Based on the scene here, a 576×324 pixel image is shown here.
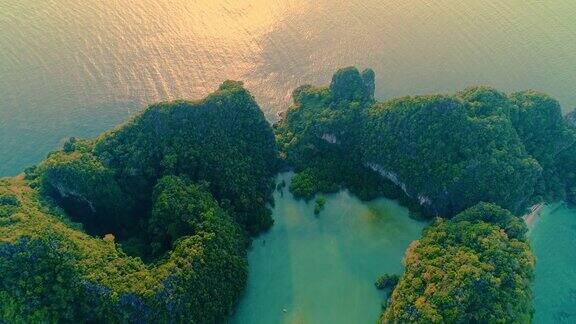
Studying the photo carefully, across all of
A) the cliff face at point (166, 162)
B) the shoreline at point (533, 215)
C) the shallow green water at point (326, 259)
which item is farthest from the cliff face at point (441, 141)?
the cliff face at point (166, 162)

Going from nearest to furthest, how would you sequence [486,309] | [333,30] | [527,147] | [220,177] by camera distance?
[486,309]
[220,177]
[527,147]
[333,30]

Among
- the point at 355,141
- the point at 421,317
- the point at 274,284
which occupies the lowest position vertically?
the point at 274,284

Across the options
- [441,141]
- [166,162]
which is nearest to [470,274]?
[441,141]

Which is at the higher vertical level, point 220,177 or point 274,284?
point 220,177

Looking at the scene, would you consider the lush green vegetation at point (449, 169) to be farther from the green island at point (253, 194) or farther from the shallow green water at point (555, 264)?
the shallow green water at point (555, 264)

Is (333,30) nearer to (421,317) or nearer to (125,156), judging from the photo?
(125,156)

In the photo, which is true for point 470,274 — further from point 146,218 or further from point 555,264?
point 146,218

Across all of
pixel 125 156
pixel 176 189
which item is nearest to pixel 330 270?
pixel 176 189
